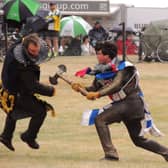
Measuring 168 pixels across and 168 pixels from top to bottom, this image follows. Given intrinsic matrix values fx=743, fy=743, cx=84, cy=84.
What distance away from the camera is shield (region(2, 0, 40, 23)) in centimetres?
1937

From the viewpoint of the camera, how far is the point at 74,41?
29266mm

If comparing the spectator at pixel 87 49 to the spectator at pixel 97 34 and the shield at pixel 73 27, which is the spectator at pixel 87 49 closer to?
the spectator at pixel 97 34

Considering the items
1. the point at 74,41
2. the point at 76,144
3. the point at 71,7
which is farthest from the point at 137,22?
the point at 76,144

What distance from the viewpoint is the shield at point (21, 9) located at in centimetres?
1937

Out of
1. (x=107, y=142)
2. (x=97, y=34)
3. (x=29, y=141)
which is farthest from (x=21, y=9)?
(x=107, y=142)

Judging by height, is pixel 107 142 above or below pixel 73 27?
above

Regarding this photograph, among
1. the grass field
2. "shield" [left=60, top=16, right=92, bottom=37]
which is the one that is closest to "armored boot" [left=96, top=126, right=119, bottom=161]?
the grass field

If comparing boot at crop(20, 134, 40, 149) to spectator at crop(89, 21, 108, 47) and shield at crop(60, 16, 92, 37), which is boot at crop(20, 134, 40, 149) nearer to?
spectator at crop(89, 21, 108, 47)

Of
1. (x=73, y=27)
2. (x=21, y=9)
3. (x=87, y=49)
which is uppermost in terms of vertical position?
(x=21, y=9)

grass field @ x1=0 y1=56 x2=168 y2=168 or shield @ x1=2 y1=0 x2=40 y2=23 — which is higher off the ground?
shield @ x1=2 y1=0 x2=40 y2=23

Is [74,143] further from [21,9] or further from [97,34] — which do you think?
[97,34]

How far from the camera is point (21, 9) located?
19453 mm

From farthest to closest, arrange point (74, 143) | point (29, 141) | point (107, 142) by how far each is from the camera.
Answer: point (74, 143) → point (29, 141) → point (107, 142)

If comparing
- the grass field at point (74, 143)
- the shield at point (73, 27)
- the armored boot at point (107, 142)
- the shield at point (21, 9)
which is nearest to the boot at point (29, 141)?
the grass field at point (74, 143)
